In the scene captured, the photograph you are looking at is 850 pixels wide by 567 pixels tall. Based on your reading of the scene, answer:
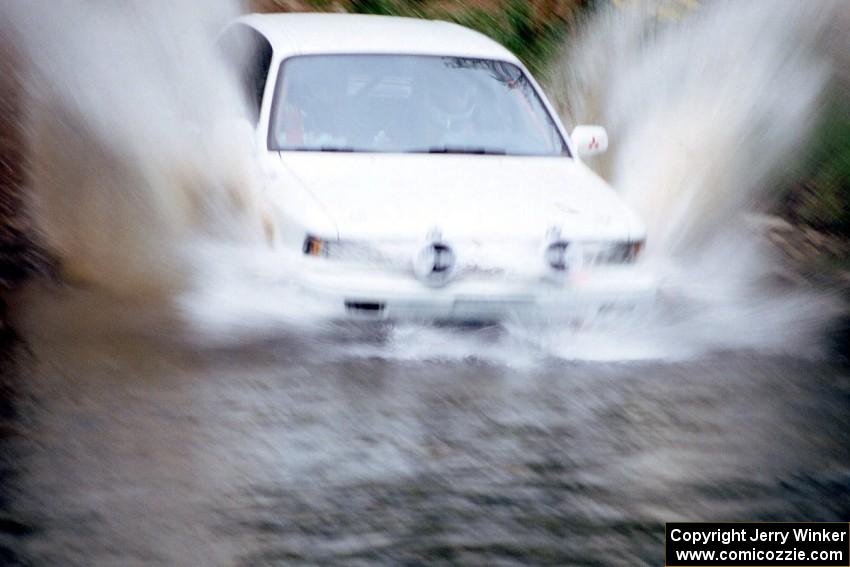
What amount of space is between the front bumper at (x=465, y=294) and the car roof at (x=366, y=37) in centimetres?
199

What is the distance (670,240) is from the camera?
10.4 m

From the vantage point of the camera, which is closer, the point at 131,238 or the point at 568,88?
the point at 131,238

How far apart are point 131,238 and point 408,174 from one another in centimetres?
229

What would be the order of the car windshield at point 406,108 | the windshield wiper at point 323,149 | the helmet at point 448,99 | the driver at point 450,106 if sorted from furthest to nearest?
the helmet at point 448,99 < the driver at point 450,106 < the car windshield at point 406,108 < the windshield wiper at point 323,149

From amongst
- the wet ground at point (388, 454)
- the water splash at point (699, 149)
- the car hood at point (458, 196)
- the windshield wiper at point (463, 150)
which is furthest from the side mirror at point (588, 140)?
the wet ground at point (388, 454)

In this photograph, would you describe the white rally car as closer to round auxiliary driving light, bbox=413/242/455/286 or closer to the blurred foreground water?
round auxiliary driving light, bbox=413/242/455/286

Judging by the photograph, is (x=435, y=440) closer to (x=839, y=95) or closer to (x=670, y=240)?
(x=670, y=240)

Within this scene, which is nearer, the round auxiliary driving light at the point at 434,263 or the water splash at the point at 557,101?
the round auxiliary driving light at the point at 434,263

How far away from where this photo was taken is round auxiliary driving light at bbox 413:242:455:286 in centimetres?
696

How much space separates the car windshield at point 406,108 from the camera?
8.12 m

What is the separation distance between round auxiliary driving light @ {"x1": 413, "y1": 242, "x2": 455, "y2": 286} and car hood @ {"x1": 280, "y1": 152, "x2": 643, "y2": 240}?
8 cm

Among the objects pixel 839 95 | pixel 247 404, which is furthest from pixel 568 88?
pixel 247 404

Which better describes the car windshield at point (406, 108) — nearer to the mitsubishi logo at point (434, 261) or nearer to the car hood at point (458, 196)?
the car hood at point (458, 196)

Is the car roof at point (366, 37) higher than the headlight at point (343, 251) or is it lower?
higher
